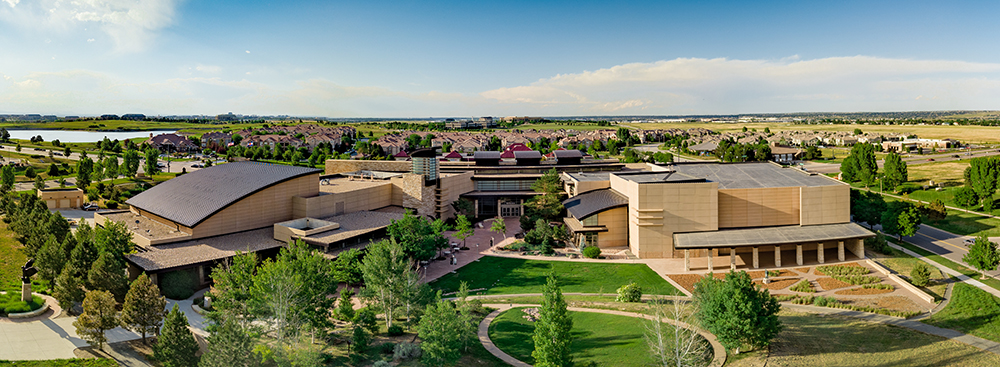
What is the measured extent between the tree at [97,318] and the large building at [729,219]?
4174 cm

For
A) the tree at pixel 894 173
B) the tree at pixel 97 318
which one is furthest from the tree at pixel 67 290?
the tree at pixel 894 173

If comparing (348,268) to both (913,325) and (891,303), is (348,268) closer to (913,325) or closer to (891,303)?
(913,325)

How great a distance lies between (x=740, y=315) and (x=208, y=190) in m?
52.5

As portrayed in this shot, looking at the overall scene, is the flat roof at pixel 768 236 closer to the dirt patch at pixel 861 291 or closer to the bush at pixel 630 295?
the dirt patch at pixel 861 291

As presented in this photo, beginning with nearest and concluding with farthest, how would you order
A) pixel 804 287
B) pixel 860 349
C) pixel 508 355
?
pixel 860 349
pixel 508 355
pixel 804 287

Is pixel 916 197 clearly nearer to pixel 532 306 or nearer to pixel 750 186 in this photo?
pixel 750 186

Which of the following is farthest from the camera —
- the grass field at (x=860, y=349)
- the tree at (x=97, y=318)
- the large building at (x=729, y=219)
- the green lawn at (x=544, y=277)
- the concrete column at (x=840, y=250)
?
the large building at (x=729, y=219)

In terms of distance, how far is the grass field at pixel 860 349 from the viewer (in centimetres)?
2997

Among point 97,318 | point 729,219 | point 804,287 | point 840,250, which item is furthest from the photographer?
point 729,219

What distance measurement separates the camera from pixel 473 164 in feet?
282

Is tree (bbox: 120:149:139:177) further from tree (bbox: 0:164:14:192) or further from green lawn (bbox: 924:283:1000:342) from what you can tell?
green lawn (bbox: 924:283:1000:342)

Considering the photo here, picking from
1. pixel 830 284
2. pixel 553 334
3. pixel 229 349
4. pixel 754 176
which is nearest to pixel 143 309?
pixel 229 349

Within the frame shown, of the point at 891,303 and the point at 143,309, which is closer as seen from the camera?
the point at 143,309

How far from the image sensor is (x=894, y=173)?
302ft
